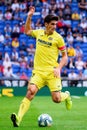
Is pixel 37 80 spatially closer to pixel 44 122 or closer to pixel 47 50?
pixel 47 50

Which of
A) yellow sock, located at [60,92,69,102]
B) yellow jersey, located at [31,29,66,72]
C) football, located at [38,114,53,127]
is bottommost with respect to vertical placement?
football, located at [38,114,53,127]

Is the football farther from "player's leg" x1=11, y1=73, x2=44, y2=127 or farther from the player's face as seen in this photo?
the player's face

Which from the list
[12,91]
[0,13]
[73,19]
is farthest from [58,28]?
[12,91]

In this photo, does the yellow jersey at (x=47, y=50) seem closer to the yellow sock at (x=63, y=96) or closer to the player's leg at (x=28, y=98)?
the player's leg at (x=28, y=98)

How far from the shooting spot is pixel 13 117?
12555 mm

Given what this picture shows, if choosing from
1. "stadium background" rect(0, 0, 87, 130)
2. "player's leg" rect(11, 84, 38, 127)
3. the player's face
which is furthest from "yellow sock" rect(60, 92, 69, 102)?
"stadium background" rect(0, 0, 87, 130)

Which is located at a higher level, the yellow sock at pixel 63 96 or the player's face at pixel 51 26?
the player's face at pixel 51 26

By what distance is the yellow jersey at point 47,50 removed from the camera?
13.3m

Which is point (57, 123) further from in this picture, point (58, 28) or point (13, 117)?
point (58, 28)

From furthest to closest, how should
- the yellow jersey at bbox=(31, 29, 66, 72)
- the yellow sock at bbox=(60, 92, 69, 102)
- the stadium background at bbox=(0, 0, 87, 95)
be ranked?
the stadium background at bbox=(0, 0, 87, 95), the yellow sock at bbox=(60, 92, 69, 102), the yellow jersey at bbox=(31, 29, 66, 72)

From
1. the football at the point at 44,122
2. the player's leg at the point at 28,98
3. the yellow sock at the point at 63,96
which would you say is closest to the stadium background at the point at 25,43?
the yellow sock at the point at 63,96

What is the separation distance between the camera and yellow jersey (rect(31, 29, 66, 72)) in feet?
43.5

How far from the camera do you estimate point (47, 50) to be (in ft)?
43.6

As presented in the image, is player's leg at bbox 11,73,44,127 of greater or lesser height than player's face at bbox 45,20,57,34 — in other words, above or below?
below
